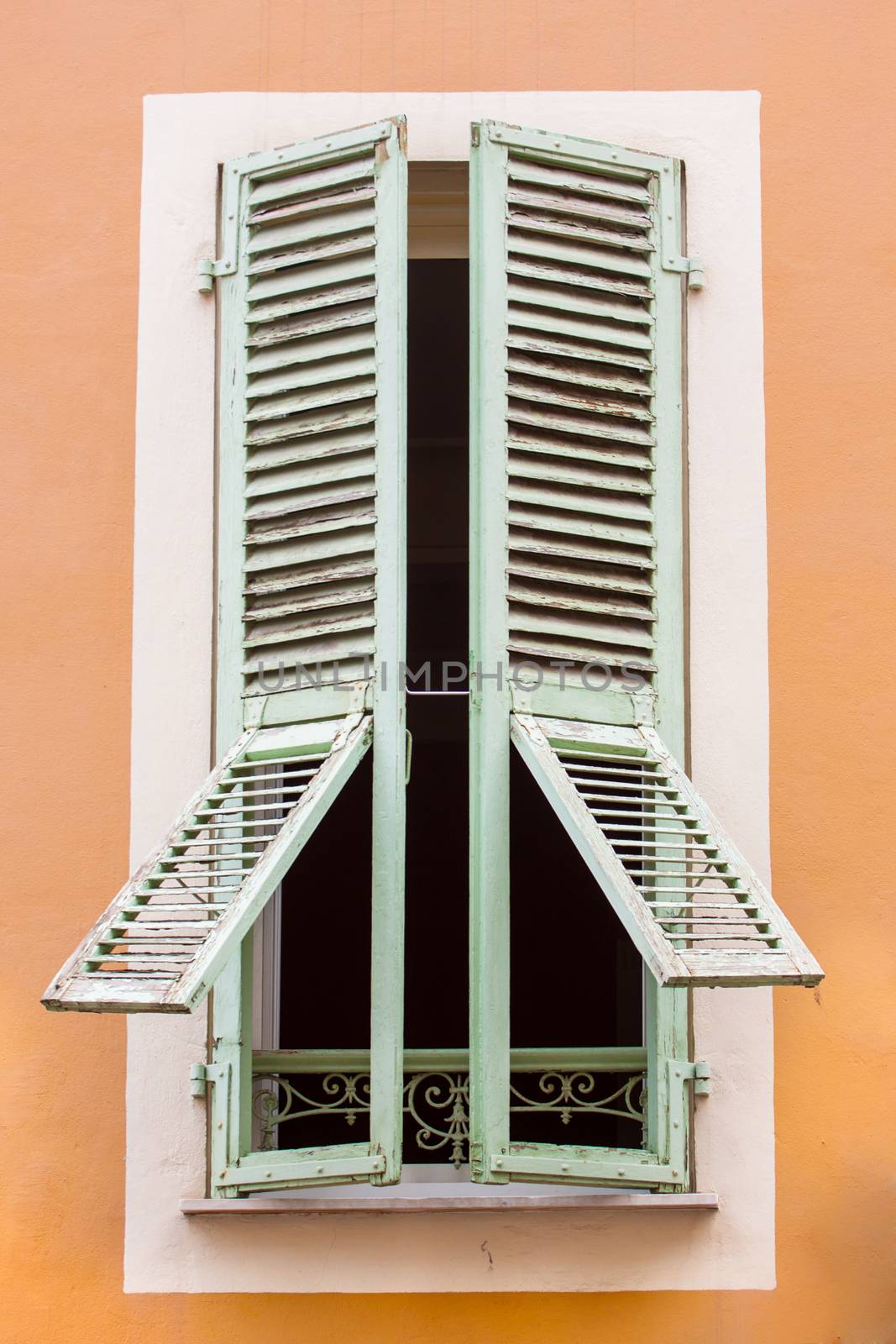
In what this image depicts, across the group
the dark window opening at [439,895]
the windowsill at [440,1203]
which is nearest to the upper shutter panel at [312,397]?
the windowsill at [440,1203]

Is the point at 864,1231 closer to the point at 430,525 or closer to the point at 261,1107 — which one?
the point at 261,1107

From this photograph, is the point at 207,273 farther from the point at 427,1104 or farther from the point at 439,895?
the point at 439,895

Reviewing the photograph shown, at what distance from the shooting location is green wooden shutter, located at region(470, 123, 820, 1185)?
12.9ft

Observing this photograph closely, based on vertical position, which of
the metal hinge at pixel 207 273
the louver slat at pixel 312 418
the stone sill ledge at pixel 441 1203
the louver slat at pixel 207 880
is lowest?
the stone sill ledge at pixel 441 1203

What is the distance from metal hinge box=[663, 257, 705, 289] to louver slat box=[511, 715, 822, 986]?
1.25m

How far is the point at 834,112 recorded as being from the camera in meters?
4.76

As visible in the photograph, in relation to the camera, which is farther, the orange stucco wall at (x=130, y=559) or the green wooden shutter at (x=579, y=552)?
the orange stucco wall at (x=130, y=559)

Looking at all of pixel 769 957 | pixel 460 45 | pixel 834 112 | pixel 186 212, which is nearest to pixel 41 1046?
pixel 769 957

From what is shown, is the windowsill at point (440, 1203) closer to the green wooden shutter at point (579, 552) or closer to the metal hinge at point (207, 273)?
the green wooden shutter at point (579, 552)

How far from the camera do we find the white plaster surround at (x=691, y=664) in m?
4.15

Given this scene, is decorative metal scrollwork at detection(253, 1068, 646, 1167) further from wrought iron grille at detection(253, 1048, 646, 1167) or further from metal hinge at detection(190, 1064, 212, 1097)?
metal hinge at detection(190, 1064, 212, 1097)

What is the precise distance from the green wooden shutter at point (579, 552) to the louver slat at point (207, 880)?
0.40m

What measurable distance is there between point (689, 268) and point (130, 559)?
168 centimetres

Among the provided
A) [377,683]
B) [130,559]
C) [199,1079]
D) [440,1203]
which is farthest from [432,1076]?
[130,559]
